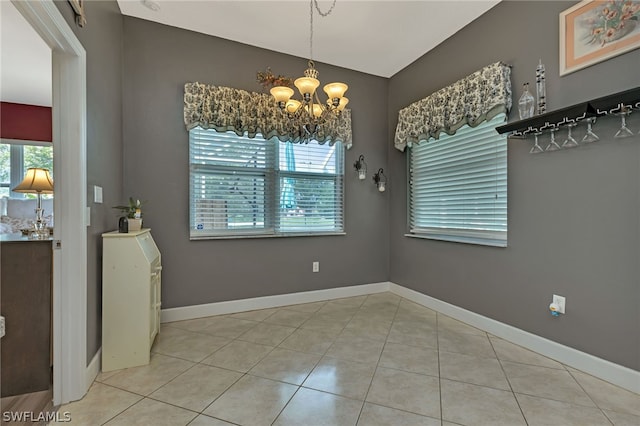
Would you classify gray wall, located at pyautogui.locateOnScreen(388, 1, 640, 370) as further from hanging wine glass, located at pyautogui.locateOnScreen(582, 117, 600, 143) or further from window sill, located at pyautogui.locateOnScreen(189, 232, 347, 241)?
window sill, located at pyautogui.locateOnScreen(189, 232, 347, 241)

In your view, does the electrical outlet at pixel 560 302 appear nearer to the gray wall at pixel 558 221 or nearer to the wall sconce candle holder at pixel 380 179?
the gray wall at pixel 558 221

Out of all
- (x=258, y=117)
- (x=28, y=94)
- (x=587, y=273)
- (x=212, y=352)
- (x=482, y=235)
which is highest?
(x=28, y=94)

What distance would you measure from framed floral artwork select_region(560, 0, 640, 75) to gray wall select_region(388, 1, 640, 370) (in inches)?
2.3

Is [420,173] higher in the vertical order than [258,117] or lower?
lower

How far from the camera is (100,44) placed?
83.7 inches

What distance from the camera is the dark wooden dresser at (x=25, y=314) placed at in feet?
5.56

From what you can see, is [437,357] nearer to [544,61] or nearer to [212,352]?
[212,352]

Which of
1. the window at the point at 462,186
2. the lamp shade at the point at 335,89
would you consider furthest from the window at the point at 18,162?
the window at the point at 462,186

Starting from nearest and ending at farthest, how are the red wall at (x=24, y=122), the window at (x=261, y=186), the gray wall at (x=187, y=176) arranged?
1. the gray wall at (x=187, y=176)
2. the window at (x=261, y=186)
3. the red wall at (x=24, y=122)

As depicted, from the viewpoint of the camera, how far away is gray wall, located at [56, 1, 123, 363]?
1878 mm

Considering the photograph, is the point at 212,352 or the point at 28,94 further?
the point at 28,94

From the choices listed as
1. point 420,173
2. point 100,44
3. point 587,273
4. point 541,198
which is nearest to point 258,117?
point 100,44

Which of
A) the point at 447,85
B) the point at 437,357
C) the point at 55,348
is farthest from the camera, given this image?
the point at 447,85

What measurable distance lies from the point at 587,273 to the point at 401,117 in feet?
7.88
